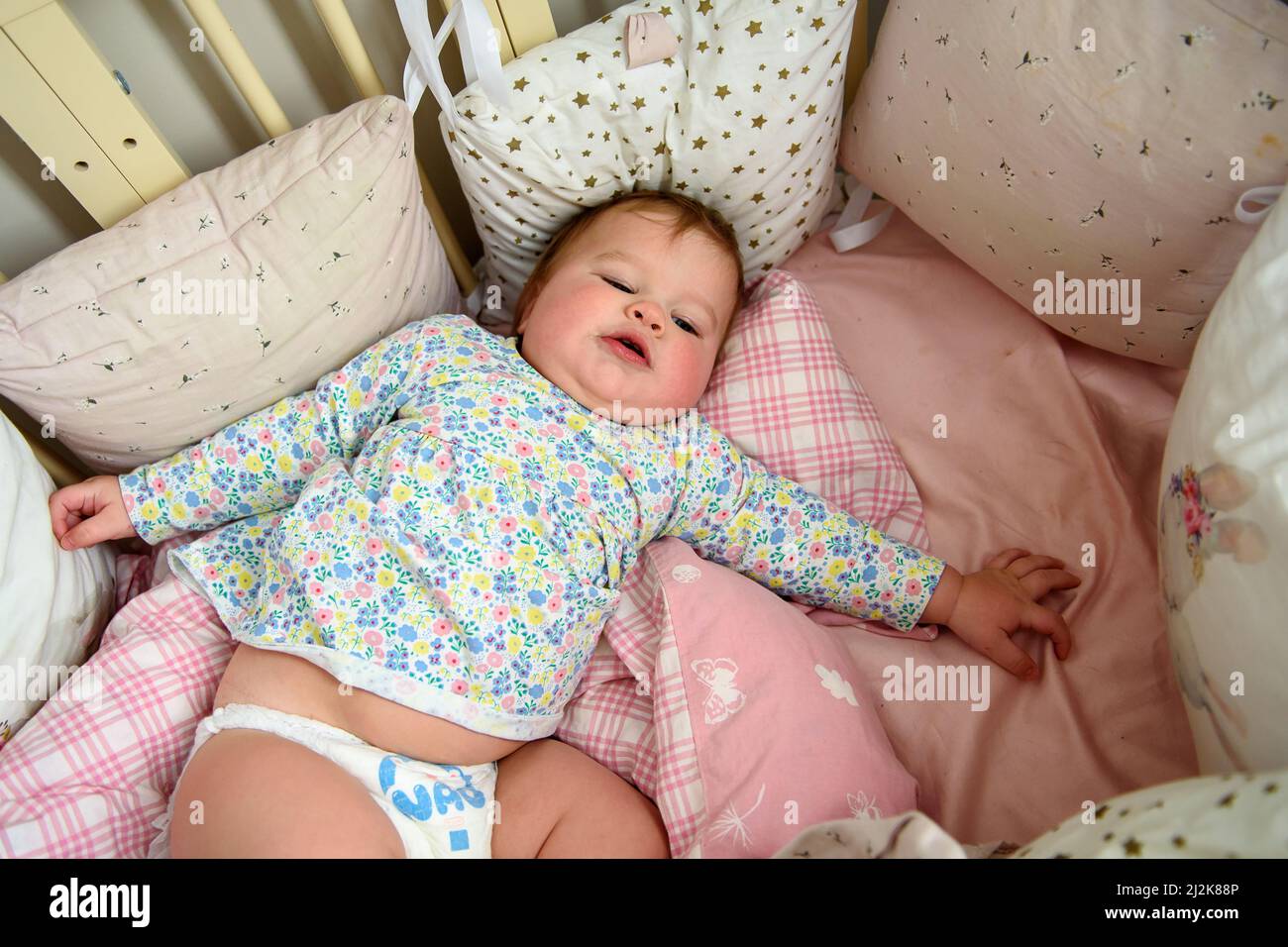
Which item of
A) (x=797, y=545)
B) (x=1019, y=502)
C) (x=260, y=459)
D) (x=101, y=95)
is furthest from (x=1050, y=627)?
(x=101, y=95)

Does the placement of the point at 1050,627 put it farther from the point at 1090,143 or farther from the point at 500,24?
the point at 500,24

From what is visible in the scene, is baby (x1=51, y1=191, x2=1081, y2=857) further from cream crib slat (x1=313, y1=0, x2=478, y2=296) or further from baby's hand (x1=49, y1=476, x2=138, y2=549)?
cream crib slat (x1=313, y1=0, x2=478, y2=296)

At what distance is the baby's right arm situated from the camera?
3.18 ft

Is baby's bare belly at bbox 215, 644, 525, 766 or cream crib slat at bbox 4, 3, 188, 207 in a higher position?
cream crib slat at bbox 4, 3, 188, 207

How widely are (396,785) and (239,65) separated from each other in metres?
0.78

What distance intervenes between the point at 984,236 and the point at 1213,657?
0.61 m

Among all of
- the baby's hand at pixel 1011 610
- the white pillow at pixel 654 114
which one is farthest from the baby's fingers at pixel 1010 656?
the white pillow at pixel 654 114

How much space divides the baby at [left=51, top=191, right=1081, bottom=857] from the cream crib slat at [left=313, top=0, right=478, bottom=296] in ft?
0.63

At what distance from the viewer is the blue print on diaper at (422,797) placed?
0.83 m

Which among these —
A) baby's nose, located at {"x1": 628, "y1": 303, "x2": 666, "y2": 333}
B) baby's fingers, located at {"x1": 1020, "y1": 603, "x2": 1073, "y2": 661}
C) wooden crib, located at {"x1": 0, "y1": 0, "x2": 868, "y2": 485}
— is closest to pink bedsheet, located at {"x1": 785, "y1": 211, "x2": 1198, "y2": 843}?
baby's fingers, located at {"x1": 1020, "y1": 603, "x2": 1073, "y2": 661}

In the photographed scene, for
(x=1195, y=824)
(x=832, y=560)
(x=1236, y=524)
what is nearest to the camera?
(x=1195, y=824)

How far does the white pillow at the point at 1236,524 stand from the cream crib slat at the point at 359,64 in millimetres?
890

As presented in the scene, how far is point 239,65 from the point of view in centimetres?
94

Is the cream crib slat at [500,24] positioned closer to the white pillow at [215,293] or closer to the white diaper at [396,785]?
the white pillow at [215,293]
